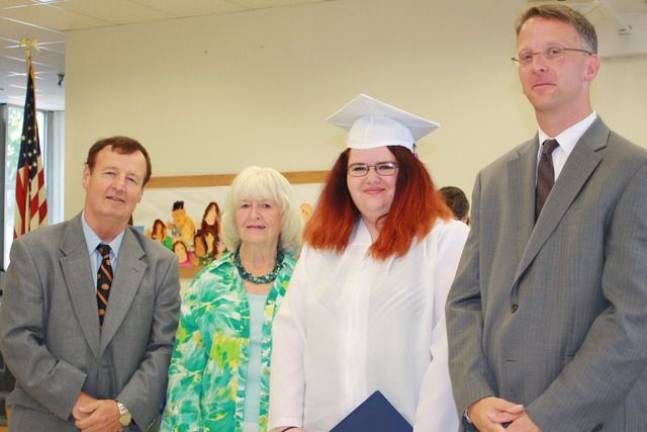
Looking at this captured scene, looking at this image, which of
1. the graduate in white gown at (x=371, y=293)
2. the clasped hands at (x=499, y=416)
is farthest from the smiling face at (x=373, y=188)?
the clasped hands at (x=499, y=416)

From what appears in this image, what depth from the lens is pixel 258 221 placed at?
3281 millimetres

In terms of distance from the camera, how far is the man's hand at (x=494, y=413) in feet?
7.19

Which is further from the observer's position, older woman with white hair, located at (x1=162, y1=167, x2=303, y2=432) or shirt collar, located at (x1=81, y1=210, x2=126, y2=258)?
shirt collar, located at (x1=81, y1=210, x2=126, y2=258)

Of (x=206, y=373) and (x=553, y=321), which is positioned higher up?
(x=553, y=321)

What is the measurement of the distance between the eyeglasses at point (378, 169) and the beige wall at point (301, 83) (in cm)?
343

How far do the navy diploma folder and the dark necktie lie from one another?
2.31ft

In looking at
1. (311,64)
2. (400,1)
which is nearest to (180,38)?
(311,64)

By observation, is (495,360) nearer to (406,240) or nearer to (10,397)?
(406,240)

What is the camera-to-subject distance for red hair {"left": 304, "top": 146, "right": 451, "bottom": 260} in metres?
2.79

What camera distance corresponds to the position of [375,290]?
276cm

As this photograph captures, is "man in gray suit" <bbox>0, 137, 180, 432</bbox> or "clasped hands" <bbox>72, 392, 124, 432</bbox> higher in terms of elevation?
"man in gray suit" <bbox>0, 137, 180, 432</bbox>

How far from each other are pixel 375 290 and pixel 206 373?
0.74 metres

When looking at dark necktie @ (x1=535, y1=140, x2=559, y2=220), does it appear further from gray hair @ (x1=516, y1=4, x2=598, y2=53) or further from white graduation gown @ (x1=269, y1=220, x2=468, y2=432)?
white graduation gown @ (x1=269, y1=220, x2=468, y2=432)

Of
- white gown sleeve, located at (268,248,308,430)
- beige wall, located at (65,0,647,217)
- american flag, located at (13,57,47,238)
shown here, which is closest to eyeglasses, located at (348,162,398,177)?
white gown sleeve, located at (268,248,308,430)
